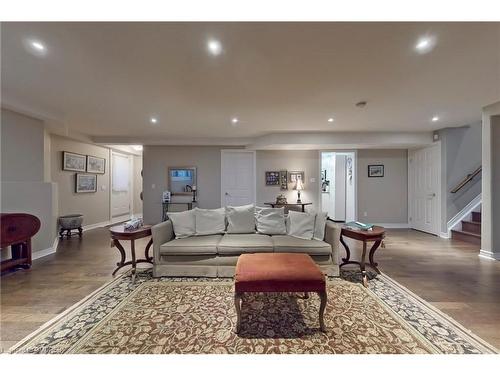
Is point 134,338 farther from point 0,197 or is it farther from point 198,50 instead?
point 0,197

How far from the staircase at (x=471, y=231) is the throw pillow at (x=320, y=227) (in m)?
3.57

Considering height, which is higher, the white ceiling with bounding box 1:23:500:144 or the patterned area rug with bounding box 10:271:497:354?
the white ceiling with bounding box 1:23:500:144

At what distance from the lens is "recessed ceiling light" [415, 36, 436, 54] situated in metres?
1.97

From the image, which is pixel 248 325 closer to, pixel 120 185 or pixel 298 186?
pixel 298 186

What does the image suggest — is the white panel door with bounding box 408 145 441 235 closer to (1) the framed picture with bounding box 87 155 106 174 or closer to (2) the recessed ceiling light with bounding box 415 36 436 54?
(2) the recessed ceiling light with bounding box 415 36 436 54

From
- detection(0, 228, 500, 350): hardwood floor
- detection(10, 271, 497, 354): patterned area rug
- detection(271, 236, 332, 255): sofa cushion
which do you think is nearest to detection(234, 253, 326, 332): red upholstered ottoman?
detection(10, 271, 497, 354): patterned area rug

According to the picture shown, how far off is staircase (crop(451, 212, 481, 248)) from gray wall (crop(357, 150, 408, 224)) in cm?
141

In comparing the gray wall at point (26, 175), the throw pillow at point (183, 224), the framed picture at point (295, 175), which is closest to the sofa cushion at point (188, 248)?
the throw pillow at point (183, 224)

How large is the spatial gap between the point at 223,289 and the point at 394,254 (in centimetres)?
305

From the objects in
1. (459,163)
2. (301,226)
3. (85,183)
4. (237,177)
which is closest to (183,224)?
(301,226)

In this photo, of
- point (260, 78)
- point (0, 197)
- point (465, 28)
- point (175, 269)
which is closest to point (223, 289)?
point (175, 269)

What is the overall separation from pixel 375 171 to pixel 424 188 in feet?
3.90

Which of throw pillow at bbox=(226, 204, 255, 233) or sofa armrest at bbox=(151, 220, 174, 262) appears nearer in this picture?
sofa armrest at bbox=(151, 220, 174, 262)

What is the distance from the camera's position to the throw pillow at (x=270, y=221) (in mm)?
3336
